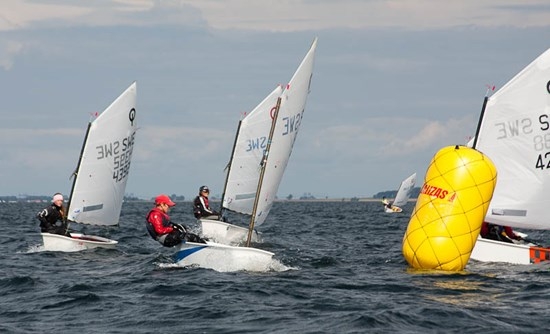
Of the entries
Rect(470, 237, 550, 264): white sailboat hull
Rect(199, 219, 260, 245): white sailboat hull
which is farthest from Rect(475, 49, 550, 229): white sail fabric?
Rect(199, 219, 260, 245): white sailboat hull

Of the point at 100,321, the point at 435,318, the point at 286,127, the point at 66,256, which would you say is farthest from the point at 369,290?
the point at 66,256

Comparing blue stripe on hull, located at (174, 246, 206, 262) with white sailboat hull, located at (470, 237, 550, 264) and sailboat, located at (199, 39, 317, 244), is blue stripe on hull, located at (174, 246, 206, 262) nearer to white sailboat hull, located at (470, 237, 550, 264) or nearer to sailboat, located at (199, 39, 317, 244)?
sailboat, located at (199, 39, 317, 244)

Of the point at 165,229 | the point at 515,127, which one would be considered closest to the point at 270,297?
the point at 165,229

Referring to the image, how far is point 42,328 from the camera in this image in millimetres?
14148

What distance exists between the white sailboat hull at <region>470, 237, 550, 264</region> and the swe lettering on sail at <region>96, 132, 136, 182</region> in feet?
40.7

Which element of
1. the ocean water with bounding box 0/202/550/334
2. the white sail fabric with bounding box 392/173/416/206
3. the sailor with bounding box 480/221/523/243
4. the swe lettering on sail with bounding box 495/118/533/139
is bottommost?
the ocean water with bounding box 0/202/550/334

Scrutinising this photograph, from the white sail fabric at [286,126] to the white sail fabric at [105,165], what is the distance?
221 inches

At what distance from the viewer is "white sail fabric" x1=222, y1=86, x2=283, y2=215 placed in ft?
116

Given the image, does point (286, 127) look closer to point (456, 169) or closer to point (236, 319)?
point (456, 169)

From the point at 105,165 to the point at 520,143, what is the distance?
13.1 metres

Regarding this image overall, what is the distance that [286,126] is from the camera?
24.4 metres

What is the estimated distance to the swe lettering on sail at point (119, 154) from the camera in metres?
28.9

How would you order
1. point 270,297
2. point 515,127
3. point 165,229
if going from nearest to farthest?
point 270,297 → point 165,229 → point 515,127

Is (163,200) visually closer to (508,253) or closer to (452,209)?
(452,209)
